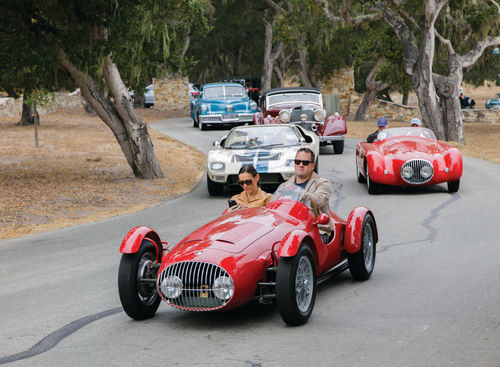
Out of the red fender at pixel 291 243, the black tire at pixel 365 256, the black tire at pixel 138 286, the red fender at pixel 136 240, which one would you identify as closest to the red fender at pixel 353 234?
the black tire at pixel 365 256

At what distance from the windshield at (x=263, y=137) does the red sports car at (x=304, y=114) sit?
5880mm

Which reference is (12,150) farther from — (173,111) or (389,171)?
(173,111)

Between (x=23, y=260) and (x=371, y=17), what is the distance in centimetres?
2001

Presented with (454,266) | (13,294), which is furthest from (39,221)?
(454,266)

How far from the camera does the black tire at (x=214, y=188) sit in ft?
49.3

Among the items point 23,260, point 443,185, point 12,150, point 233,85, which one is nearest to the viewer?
point 23,260

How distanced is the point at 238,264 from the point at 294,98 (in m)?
18.1

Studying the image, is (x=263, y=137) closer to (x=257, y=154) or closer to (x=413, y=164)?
(x=257, y=154)

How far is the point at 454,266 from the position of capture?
27.7 feet

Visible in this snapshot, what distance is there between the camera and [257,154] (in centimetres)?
1464

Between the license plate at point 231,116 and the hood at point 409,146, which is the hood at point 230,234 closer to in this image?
the hood at point 409,146

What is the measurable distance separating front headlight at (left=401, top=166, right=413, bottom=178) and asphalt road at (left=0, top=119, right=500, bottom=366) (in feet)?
8.42

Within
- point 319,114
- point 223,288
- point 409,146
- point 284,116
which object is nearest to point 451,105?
point 319,114

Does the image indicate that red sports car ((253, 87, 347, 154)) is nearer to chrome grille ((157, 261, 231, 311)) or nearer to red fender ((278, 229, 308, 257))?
red fender ((278, 229, 308, 257))
